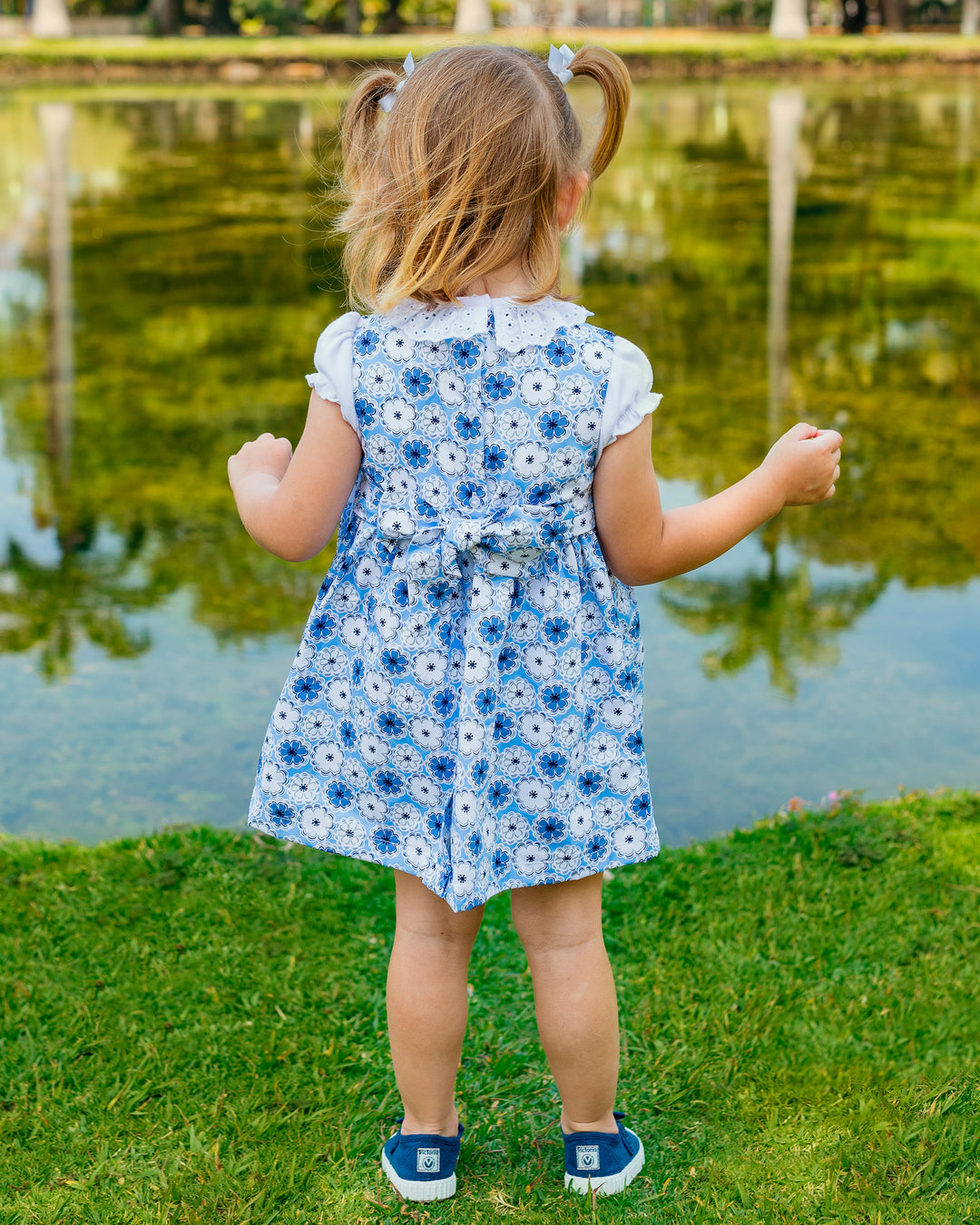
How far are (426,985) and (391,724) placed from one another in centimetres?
36

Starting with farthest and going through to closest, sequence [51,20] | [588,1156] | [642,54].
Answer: [51,20], [642,54], [588,1156]

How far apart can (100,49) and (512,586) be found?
2729 cm

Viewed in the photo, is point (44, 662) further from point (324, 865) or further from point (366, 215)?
point (366, 215)

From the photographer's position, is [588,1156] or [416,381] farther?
[588,1156]

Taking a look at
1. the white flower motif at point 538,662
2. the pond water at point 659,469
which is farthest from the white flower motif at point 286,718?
the pond water at point 659,469

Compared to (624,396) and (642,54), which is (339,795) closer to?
(624,396)

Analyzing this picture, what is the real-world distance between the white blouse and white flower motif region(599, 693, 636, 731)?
0.32m

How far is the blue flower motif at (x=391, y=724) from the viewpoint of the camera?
1.73 m

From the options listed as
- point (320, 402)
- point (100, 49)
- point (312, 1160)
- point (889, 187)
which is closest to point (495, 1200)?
point (312, 1160)

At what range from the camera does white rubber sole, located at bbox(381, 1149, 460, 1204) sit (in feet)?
6.21

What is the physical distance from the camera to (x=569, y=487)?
1681 millimetres

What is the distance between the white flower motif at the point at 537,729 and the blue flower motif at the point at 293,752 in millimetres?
297

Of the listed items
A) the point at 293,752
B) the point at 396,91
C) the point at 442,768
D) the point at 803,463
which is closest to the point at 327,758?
the point at 293,752

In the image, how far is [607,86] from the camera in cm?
170
